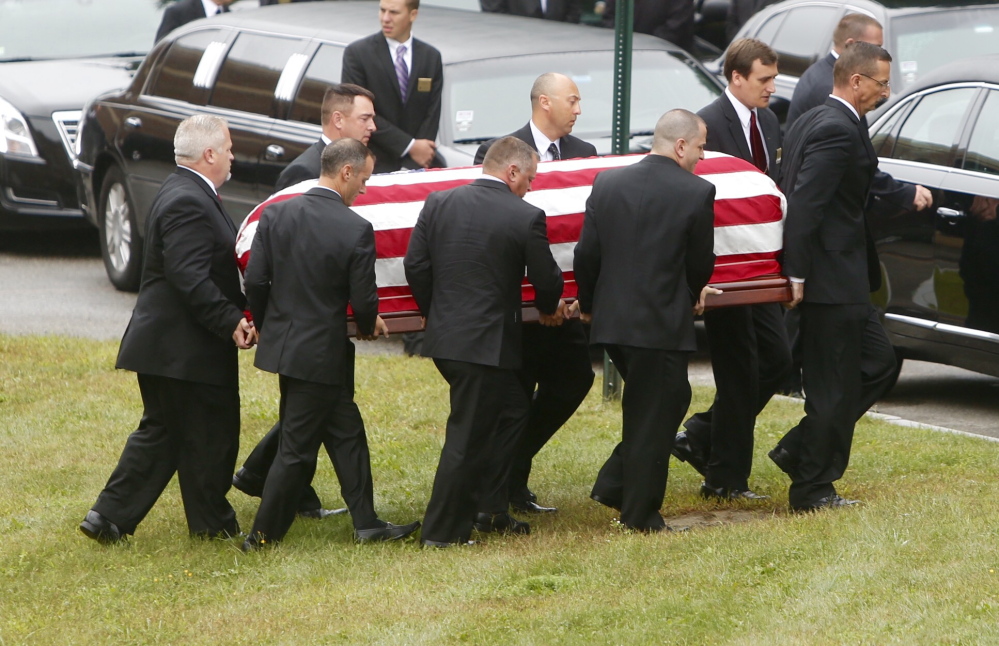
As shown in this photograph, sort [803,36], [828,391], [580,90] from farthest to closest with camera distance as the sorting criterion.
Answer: [803,36] < [580,90] < [828,391]

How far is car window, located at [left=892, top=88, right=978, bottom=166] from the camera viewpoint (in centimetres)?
859

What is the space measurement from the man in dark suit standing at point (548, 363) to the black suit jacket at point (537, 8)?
8.75 metres

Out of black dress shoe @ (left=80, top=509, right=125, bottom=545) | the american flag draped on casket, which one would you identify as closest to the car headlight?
the american flag draped on casket

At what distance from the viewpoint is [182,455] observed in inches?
261

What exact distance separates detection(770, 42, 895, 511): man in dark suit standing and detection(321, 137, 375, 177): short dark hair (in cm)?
178

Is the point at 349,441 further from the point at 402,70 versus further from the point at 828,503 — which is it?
the point at 402,70

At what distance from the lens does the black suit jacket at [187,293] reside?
6.34 meters

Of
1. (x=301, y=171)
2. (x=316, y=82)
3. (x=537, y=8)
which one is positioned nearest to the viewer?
(x=301, y=171)

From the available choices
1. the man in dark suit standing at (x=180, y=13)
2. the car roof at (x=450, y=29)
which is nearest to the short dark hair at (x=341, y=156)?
the car roof at (x=450, y=29)

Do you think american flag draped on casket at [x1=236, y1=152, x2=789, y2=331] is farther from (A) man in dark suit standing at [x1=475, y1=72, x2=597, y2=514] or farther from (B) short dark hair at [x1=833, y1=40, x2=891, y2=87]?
(B) short dark hair at [x1=833, y1=40, x2=891, y2=87]

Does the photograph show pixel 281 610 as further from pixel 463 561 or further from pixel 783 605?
pixel 783 605

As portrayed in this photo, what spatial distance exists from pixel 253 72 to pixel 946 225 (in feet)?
16.4

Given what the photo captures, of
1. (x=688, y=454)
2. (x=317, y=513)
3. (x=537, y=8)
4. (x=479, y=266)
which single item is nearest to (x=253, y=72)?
(x=317, y=513)

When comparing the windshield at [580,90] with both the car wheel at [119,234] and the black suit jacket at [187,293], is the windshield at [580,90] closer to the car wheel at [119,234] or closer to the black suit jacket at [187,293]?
the car wheel at [119,234]
